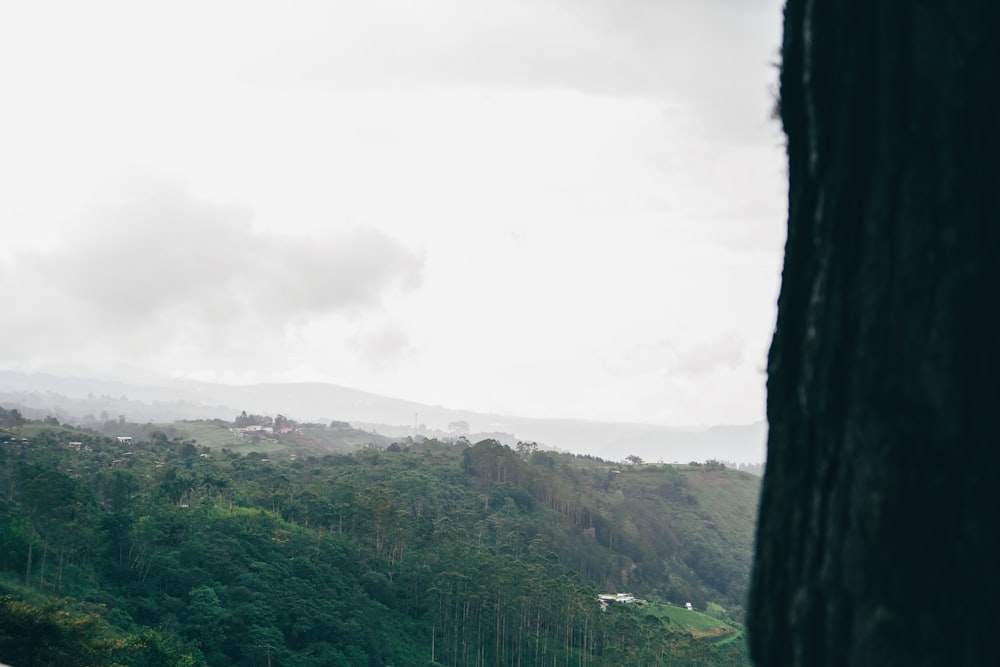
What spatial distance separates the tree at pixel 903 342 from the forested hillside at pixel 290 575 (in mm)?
16450

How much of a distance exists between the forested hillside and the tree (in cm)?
1645

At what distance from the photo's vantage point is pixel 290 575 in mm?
28078

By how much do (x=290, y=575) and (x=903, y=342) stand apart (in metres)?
28.6

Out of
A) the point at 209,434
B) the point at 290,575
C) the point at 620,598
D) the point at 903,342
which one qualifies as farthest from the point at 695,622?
the point at 209,434

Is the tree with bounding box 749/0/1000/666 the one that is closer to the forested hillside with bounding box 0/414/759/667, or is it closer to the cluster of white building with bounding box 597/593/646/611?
the forested hillside with bounding box 0/414/759/667

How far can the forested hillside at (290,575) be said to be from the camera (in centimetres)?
2352

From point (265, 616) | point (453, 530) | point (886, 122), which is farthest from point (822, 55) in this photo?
point (453, 530)

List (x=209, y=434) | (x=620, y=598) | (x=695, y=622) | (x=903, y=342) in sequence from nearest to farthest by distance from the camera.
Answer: (x=903, y=342), (x=695, y=622), (x=620, y=598), (x=209, y=434)

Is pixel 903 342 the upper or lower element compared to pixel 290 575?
upper

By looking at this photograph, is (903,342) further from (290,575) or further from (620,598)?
(620,598)

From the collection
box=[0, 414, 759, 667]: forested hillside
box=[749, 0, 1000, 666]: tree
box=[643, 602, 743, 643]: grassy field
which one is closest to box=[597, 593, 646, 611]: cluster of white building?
box=[643, 602, 743, 643]: grassy field

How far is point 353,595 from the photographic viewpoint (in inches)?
1150

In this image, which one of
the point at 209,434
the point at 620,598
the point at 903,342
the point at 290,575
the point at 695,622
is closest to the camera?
the point at 903,342

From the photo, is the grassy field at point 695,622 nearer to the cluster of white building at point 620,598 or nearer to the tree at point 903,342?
the cluster of white building at point 620,598
